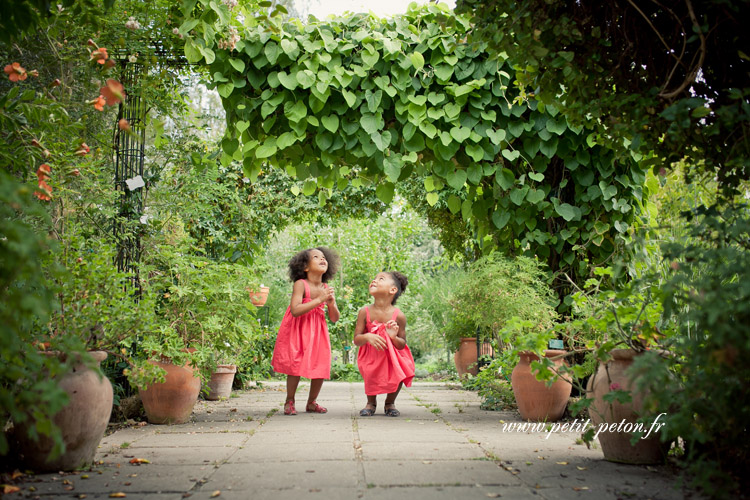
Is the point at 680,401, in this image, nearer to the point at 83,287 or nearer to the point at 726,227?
the point at 726,227

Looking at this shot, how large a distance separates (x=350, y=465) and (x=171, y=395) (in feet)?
6.25

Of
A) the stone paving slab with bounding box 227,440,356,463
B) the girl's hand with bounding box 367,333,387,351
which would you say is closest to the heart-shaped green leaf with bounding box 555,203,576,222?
the girl's hand with bounding box 367,333,387,351

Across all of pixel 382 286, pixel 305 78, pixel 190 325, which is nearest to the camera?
pixel 305 78

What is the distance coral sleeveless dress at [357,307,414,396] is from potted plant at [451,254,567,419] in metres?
0.62

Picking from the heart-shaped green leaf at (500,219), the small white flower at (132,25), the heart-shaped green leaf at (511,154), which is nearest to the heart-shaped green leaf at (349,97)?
the heart-shaped green leaf at (511,154)

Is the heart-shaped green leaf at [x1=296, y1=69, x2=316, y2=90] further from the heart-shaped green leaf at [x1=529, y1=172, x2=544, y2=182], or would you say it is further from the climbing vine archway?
the heart-shaped green leaf at [x1=529, y1=172, x2=544, y2=182]

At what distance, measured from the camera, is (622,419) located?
2623 mm

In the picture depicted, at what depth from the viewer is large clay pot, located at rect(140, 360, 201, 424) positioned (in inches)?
155

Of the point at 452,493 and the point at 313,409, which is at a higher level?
the point at 452,493

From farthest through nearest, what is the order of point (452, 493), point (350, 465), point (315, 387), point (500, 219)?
point (315, 387)
point (500, 219)
point (350, 465)
point (452, 493)

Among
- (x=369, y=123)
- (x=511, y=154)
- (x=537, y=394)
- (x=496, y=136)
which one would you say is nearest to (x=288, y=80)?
(x=369, y=123)

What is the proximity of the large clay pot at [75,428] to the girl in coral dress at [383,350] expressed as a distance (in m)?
2.25

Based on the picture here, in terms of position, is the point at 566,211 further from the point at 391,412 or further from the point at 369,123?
the point at 391,412

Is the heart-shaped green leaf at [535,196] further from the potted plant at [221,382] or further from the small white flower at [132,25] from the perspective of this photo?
the potted plant at [221,382]
